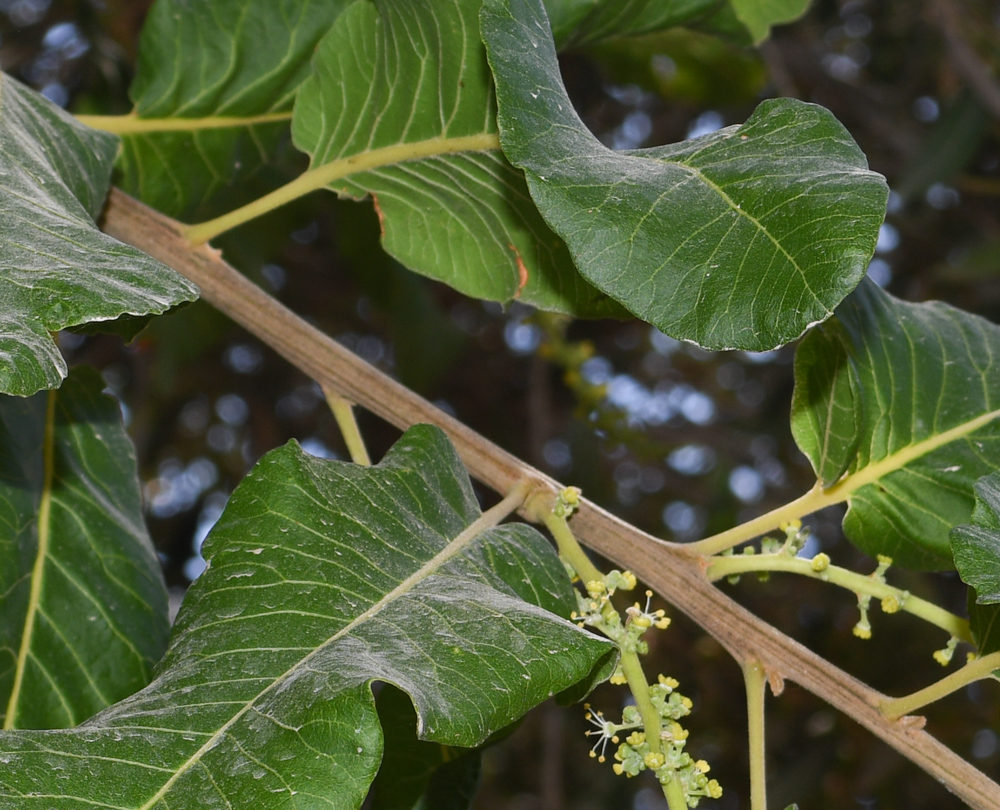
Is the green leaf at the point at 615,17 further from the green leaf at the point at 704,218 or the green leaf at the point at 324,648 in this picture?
the green leaf at the point at 324,648

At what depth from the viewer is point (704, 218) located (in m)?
0.67

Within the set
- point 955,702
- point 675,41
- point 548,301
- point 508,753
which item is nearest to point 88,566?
point 548,301

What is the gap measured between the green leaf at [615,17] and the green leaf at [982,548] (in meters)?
0.51

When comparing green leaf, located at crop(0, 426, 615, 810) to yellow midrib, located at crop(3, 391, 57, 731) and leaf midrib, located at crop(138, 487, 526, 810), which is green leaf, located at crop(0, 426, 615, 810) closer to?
leaf midrib, located at crop(138, 487, 526, 810)

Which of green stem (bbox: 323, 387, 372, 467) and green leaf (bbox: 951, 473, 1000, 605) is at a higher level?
green stem (bbox: 323, 387, 372, 467)

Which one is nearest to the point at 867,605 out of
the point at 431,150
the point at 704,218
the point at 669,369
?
the point at 704,218

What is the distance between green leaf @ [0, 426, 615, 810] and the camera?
548 mm

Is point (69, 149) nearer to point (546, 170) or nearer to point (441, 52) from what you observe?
point (441, 52)

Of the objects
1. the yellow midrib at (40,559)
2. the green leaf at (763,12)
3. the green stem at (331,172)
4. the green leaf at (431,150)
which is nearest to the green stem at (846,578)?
the green leaf at (431,150)

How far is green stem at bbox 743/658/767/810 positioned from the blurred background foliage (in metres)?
1.22

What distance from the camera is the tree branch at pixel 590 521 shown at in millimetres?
734

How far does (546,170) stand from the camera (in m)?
0.67

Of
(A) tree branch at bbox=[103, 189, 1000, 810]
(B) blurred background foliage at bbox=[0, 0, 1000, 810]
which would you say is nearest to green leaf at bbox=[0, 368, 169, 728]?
(A) tree branch at bbox=[103, 189, 1000, 810]

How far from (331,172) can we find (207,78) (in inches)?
10.6
